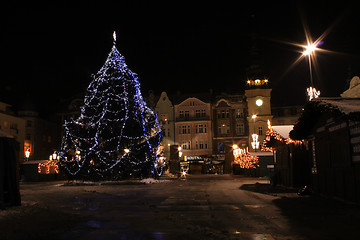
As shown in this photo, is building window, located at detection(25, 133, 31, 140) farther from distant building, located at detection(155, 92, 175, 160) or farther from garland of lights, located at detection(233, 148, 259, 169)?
garland of lights, located at detection(233, 148, 259, 169)

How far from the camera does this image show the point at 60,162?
1278 inches

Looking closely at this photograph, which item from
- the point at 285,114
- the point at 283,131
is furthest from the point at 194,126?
the point at 283,131

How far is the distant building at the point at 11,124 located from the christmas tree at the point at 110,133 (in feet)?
92.1

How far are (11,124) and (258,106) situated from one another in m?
43.0

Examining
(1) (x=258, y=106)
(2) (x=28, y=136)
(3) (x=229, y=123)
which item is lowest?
(2) (x=28, y=136)

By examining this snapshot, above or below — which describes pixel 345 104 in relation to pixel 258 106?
below

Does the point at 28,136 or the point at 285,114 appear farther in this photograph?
the point at 285,114

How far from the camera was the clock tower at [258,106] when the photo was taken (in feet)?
211

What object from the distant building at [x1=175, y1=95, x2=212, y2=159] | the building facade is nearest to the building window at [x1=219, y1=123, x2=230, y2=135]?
the distant building at [x1=175, y1=95, x2=212, y2=159]

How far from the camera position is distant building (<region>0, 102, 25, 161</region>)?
5503 cm

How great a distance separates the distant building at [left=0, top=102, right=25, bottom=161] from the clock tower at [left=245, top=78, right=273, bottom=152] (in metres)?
40.4

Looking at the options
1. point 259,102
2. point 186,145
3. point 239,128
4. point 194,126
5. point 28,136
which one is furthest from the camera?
point 194,126

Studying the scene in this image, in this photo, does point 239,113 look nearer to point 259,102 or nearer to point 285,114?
point 259,102

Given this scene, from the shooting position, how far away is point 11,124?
189 feet
